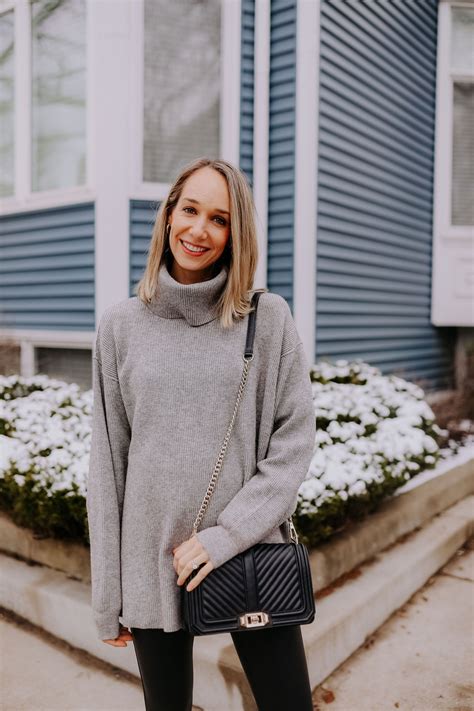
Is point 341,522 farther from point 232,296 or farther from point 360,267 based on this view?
point 360,267

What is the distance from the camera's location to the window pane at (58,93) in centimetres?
552

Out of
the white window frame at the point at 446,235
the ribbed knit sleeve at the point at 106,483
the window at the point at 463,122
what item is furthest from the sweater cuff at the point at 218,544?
the window at the point at 463,122

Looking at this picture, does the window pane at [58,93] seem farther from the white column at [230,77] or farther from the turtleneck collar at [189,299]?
the turtleneck collar at [189,299]

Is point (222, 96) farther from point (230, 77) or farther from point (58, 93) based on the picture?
point (58, 93)

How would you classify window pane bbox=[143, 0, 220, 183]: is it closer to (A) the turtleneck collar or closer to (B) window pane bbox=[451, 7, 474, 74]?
(B) window pane bbox=[451, 7, 474, 74]

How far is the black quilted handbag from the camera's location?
5.12ft

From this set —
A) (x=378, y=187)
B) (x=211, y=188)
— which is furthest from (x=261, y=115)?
(x=211, y=188)

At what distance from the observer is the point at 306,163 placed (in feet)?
17.5

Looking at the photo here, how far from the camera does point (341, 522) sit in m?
3.44

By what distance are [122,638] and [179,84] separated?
15.7ft

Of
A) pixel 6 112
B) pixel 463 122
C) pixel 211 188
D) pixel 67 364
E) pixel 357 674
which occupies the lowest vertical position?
pixel 357 674

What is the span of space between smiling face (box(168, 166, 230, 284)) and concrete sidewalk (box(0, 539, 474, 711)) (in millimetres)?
1915

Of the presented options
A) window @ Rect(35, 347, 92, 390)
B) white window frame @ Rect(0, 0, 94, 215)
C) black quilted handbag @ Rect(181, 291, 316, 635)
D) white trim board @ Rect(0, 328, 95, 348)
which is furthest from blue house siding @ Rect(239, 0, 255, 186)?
black quilted handbag @ Rect(181, 291, 316, 635)

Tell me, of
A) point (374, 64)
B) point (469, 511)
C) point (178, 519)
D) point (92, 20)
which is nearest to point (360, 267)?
point (374, 64)
